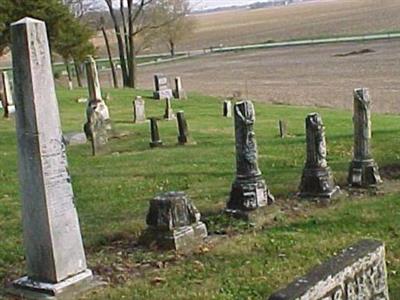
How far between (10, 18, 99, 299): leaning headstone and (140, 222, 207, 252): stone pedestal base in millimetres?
1225

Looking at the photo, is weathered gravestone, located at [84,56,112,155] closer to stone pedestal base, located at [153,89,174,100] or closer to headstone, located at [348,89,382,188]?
headstone, located at [348,89,382,188]

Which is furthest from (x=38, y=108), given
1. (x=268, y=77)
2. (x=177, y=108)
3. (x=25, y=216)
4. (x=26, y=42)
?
(x=268, y=77)

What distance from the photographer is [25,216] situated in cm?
695

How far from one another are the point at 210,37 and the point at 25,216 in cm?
10476

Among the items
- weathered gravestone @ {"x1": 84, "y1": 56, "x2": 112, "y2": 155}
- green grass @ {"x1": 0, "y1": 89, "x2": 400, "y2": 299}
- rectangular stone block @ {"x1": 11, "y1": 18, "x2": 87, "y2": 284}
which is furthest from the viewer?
weathered gravestone @ {"x1": 84, "y1": 56, "x2": 112, "y2": 155}

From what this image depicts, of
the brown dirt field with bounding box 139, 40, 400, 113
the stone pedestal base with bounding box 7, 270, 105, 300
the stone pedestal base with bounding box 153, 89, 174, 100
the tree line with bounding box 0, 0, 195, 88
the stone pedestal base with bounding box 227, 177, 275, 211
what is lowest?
the brown dirt field with bounding box 139, 40, 400, 113

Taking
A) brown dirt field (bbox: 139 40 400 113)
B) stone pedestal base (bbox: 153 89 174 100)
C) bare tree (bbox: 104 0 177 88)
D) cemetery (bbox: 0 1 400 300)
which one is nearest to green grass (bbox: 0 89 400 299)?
cemetery (bbox: 0 1 400 300)

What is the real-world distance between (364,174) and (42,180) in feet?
18.2

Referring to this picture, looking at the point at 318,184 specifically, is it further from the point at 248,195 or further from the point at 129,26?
the point at 129,26

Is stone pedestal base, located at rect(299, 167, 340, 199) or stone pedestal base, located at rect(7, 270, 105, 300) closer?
stone pedestal base, located at rect(7, 270, 105, 300)

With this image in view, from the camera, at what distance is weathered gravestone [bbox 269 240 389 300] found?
3764mm

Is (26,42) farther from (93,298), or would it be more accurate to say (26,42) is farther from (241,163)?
(241,163)

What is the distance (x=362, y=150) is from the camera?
422 inches

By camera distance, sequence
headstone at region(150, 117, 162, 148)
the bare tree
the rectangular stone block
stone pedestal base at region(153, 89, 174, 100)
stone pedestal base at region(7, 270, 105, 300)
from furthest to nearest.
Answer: the bare tree, stone pedestal base at region(153, 89, 174, 100), headstone at region(150, 117, 162, 148), stone pedestal base at region(7, 270, 105, 300), the rectangular stone block
